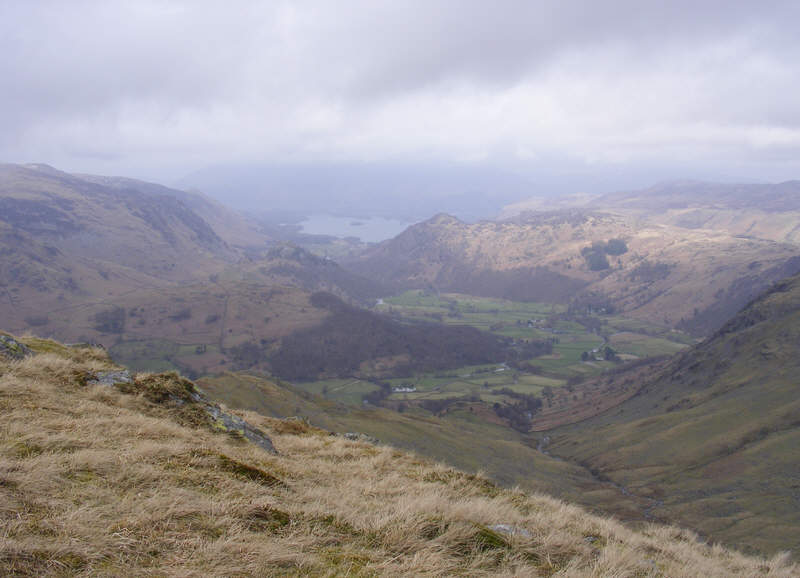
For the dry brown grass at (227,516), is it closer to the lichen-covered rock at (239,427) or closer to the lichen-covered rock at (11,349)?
the lichen-covered rock at (239,427)

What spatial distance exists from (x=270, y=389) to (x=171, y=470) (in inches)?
2567

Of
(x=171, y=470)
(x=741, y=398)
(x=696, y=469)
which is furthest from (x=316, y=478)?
(x=741, y=398)

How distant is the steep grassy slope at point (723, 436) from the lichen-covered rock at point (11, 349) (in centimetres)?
5876

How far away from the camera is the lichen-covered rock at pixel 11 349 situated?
16281mm

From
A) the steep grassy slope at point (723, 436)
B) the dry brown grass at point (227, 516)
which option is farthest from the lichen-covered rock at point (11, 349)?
the steep grassy slope at point (723, 436)

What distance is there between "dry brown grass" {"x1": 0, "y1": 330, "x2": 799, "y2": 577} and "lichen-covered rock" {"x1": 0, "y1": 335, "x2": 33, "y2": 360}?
224 centimetres

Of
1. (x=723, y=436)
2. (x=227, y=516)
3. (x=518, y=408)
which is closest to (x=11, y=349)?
(x=227, y=516)

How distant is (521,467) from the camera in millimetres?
69875

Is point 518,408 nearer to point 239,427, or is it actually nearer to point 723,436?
point 723,436

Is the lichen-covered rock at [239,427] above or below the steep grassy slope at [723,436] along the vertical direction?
above

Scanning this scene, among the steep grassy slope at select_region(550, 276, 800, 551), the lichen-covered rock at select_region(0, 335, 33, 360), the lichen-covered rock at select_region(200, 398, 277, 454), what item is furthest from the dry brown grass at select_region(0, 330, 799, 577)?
the steep grassy slope at select_region(550, 276, 800, 551)

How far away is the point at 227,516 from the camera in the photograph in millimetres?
7883

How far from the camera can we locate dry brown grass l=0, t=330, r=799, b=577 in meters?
6.38

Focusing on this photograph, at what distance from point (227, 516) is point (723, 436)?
8722 centimetres
